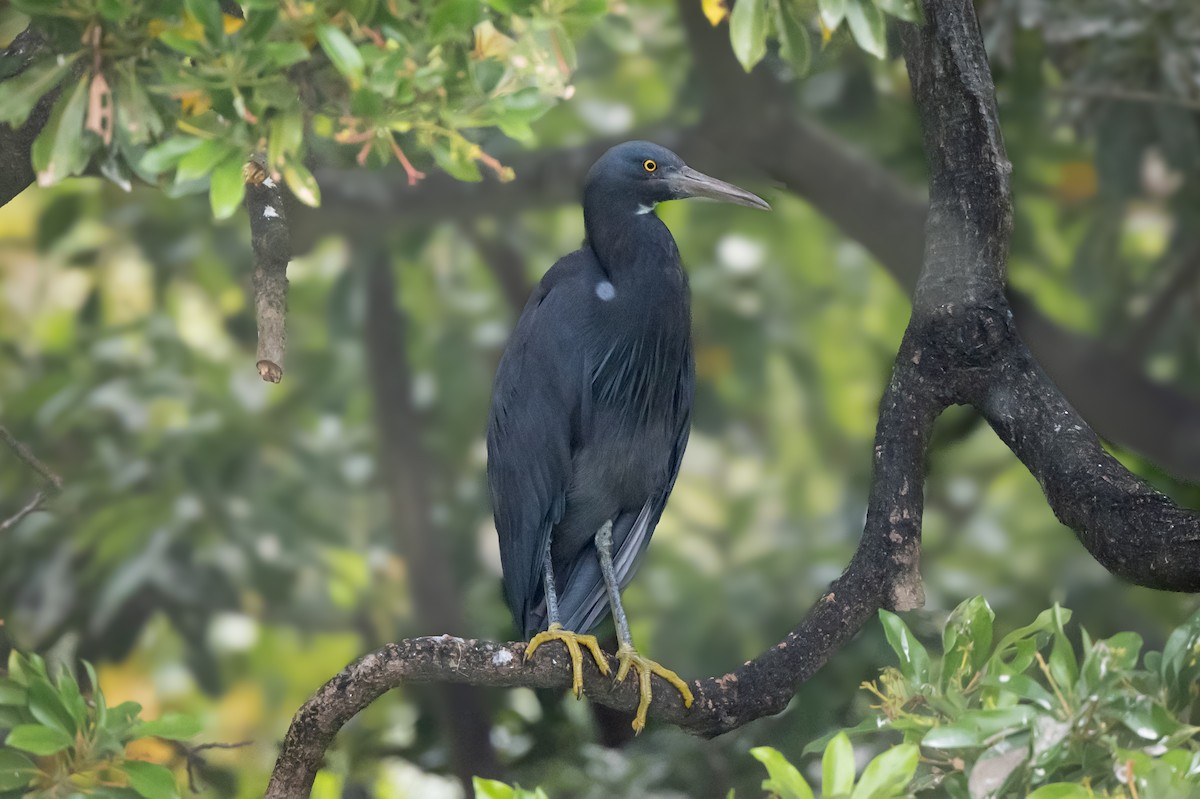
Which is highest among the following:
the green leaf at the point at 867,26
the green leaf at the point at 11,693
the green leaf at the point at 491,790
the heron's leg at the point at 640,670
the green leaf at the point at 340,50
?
the green leaf at the point at 867,26

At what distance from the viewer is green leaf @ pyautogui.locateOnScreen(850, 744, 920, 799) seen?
1380mm

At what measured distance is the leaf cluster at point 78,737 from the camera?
156 centimetres

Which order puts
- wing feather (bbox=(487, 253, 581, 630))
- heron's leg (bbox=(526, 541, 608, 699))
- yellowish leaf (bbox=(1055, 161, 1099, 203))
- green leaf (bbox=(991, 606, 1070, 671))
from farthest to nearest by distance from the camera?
yellowish leaf (bbox=(1055, 161, 1099, 203)), wing feather (bbox=(487, 253, 581, 630)), heron's leg (bbox=(526, 541, 608, 699)), green leaf (bbox=(991, 606, 1070, 671))

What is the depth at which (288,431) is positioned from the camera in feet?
12.6

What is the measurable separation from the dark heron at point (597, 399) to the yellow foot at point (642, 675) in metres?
0.30

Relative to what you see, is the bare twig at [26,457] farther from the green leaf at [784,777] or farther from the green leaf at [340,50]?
the green leaf at [784,777]

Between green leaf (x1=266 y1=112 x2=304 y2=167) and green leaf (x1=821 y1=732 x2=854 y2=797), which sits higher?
green leaf (x1=266 y1=112 x2=304 y2=167)

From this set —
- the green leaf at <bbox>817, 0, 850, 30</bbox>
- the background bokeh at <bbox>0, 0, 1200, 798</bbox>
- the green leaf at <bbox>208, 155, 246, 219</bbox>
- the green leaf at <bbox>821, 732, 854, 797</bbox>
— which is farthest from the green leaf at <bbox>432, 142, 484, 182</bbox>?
the background bokeh at <bbox>0, 0, 1200, 798</bbox>

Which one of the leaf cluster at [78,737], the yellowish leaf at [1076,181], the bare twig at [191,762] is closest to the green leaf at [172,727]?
the leaf cluster at [78,737]

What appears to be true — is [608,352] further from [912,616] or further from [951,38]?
[912,616]

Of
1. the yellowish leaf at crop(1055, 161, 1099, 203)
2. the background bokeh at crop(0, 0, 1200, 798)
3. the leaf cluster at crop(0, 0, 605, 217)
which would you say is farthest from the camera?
the yellowish leaf at crop(1055, 161, 1099, 203)

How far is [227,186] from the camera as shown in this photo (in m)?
1.47

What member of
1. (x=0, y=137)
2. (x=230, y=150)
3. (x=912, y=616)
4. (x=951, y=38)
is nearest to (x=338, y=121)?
(x=230, y=150)

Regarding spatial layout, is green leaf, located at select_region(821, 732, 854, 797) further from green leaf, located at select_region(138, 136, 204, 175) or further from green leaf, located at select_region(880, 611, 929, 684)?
green leaf, located at select_region(138, 136, 204, 175)
